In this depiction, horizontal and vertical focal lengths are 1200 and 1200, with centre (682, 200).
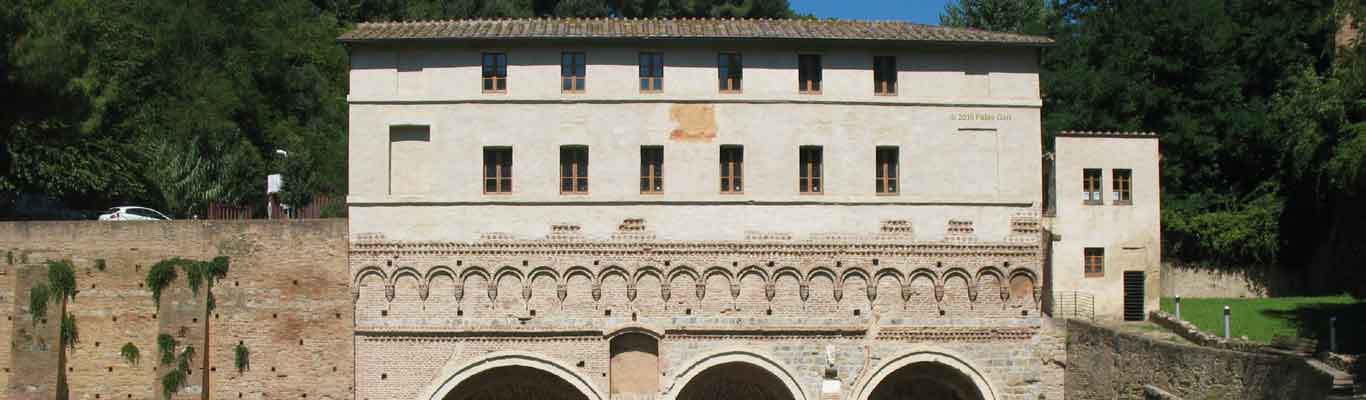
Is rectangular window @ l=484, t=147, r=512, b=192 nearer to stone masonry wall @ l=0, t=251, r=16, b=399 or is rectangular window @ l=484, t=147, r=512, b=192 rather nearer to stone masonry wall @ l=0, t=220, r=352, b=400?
stone masonry wall @ l=0, t=220, r=352, b=400

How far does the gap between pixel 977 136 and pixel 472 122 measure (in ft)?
35.9

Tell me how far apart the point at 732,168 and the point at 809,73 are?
8.90 feet

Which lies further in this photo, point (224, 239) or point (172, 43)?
point (172, 43)

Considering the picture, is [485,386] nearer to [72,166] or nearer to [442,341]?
[442,341]

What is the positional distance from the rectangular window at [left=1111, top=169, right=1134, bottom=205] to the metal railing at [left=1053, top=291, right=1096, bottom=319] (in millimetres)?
2245

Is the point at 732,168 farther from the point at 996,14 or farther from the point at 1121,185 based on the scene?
the point at 996,14

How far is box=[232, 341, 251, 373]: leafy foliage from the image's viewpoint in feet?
84.1

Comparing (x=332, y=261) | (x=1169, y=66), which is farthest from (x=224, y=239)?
(x=1169, y=66)

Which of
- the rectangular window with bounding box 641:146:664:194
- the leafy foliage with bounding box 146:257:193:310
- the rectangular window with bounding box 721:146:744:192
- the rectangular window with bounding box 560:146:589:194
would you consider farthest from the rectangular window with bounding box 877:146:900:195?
the leafy foliage with bounding box 146:257:193:310

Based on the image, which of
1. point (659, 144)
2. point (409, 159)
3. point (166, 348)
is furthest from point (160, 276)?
point (659, 144)

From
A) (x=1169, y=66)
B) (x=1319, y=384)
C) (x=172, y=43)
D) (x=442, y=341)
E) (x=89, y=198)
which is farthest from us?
(x=172, y=43)

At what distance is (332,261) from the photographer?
25.8m

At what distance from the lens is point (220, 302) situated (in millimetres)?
25891

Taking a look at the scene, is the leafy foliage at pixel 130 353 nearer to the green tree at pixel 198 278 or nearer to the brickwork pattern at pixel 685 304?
the green tree at pixel 198 278
